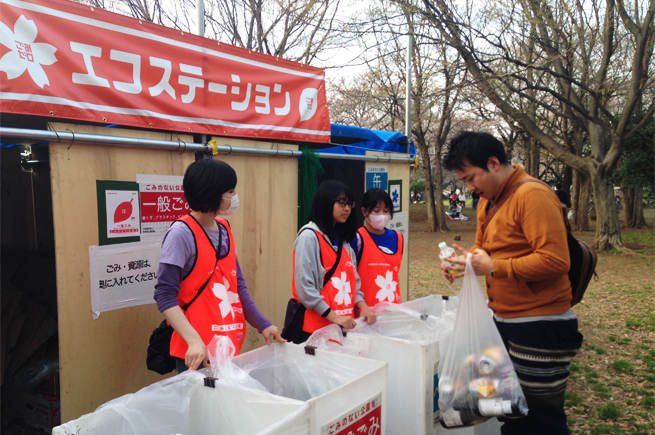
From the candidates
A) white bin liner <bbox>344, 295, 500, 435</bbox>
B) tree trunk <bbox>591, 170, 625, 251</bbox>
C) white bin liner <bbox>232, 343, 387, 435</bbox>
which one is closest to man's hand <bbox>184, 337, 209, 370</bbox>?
white bin liner <bbox>232, 343, 387, 435</bbox>

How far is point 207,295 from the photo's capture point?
220 centimetres

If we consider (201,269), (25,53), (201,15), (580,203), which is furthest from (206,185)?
(580,203)

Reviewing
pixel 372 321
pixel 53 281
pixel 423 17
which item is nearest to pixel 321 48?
pixel 423 17

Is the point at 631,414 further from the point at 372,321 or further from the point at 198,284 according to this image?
the point at 198,284

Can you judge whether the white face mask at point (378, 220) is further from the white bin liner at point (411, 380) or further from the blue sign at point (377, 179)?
the blue sign at point (377, 179)

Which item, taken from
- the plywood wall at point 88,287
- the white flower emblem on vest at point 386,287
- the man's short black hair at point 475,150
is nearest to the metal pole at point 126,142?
the plywood wall at point 88,287

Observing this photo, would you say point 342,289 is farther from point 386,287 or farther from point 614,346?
point 614,346

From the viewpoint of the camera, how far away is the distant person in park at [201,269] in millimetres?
2033

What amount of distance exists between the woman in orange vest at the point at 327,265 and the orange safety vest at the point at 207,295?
0.55m

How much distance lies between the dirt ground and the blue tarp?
301 cm

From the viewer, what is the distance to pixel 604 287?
8461mm

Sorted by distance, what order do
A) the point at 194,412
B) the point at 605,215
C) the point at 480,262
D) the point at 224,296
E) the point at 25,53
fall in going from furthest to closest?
the point at 605,215 → the point at 25,53 → the point at 224,296 → the point at 480,262 → the point at 194,412

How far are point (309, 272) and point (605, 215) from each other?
37.8 feet

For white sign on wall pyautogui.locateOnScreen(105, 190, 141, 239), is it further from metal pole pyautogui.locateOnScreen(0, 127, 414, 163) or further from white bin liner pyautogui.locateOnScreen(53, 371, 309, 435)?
white bin liner pyautogui.locateOnScreen(53, 371, 309, 435)
